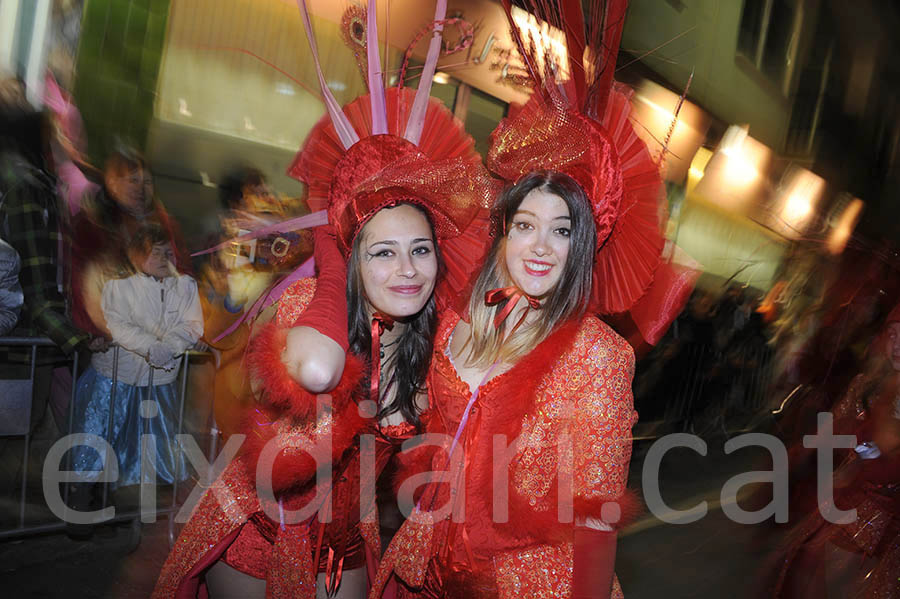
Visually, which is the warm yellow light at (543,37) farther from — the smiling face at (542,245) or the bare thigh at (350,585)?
the bare thigh at (350,585)

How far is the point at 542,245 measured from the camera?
1872 mm

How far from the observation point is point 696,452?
25.2ft

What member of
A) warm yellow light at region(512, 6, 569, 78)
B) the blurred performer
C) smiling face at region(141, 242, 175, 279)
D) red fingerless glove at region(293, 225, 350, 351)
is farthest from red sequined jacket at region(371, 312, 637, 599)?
smiling face at region(141, 242, 175, 279)

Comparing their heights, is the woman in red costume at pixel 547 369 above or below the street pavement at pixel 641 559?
above

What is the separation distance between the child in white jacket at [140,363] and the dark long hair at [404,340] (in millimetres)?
2299

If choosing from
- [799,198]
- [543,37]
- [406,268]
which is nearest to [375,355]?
[406,268]

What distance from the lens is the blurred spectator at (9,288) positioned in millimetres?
3465

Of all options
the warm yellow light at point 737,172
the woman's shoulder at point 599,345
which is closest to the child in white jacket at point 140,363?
the woman's shoulder at point 599,345

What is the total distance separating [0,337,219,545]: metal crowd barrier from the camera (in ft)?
11.5

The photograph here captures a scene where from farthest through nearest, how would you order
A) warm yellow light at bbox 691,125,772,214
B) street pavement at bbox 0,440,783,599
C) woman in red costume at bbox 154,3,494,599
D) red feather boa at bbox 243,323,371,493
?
warm yellow light at bbox 691,125,772,214, street pavement at bbox 0,440,783,599, woman in red costume at bbox 154,3,494,599, red feather boa at bbox 243,323,371,493

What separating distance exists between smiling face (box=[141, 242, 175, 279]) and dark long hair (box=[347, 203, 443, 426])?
235 cm

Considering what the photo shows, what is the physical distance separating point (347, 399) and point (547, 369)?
551mm

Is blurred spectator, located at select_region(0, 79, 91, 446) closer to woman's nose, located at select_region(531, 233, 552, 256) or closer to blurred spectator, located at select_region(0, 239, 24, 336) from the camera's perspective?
blurred spectator, located at select_region(0, 239, 24, 336)

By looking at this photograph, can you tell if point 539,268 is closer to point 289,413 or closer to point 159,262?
point 289,413
